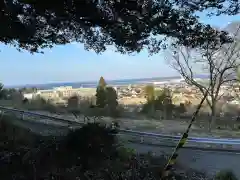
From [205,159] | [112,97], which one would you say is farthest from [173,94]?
[205,159]

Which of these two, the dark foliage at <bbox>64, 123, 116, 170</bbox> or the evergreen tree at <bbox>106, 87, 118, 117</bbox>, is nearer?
the dark foliage at <bbox>64, 123, 116, 170</bbox>

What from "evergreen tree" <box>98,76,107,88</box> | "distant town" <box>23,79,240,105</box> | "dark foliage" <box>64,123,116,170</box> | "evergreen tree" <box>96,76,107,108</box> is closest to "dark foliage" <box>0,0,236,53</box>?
"dark foliage" <box>64,123,116,170</box>

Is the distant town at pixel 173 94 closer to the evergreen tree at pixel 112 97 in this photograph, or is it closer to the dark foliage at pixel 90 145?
the evergreen tree at pixel 112 97

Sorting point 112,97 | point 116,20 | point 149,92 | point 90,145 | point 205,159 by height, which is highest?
point 116,20

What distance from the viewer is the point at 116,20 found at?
A: 6.65 m

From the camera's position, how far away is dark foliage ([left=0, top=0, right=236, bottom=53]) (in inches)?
249

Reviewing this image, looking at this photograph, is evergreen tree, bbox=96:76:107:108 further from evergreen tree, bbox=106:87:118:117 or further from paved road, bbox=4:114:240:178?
paved road, bbox=4:114:240:178

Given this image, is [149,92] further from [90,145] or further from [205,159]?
[90,145]

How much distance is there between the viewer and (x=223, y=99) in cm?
2300

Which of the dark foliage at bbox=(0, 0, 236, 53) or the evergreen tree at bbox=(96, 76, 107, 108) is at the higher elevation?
the dark foliage at bbox=(0, 0, 236, 53)

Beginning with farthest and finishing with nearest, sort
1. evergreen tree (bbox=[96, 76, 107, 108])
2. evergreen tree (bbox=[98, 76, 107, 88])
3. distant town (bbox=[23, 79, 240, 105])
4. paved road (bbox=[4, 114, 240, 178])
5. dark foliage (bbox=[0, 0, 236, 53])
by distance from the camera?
evergreen tree (bbox=[98, 76, 107, 88]), distant town (bbox=[23, 79, 240, 105]), evergreen tree (bbox=[96, 76, 107, 108]), paved road (bbox=[4, 114, 240, 178]), dark foliage (bbox=[0, 0, 236, 53])

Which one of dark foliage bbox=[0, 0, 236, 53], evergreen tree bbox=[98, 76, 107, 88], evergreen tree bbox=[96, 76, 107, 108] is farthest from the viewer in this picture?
evergreen tree bbox=[98, 76, 107, 88]

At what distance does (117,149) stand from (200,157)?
2828 mm

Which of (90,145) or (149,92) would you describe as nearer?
(90,145)
